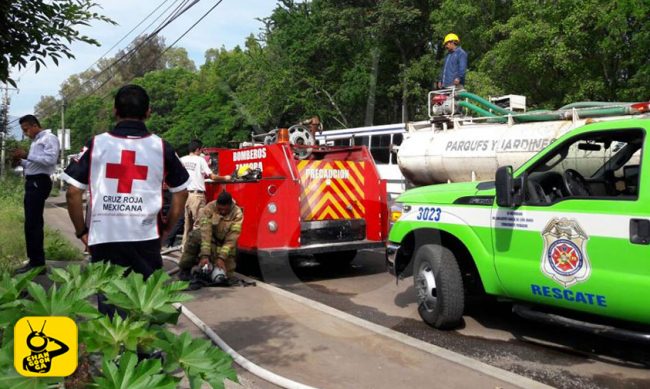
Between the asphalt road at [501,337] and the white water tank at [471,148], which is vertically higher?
the white water tank at [471,148]

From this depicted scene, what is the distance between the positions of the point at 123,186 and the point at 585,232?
133 inches

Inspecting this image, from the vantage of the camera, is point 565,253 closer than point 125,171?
No

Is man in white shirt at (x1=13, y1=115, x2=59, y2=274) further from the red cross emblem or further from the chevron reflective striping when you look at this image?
the red cross emblem

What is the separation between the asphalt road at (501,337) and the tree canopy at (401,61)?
9.58 m

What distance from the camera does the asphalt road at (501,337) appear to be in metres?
4.56

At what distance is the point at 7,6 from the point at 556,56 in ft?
53.9

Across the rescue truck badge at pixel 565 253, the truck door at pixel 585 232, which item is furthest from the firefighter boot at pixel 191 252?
the rescue truck badge at pixel 565 253

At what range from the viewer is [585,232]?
4.43 metres

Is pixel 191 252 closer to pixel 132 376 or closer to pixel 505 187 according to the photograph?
pixel 505 187

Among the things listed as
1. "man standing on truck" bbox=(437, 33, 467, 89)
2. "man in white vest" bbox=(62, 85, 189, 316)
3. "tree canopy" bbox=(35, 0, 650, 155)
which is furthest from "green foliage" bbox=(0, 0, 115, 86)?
"tree canopy" bbox=(35, 0, 650, 155)

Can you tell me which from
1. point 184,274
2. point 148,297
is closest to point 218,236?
point 184,274

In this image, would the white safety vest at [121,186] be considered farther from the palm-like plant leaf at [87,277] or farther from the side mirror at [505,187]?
the side mirror at [505,187]

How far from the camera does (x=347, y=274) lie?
8.77 meters

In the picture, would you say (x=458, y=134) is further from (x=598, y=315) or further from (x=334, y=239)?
(x=598, y=315)
